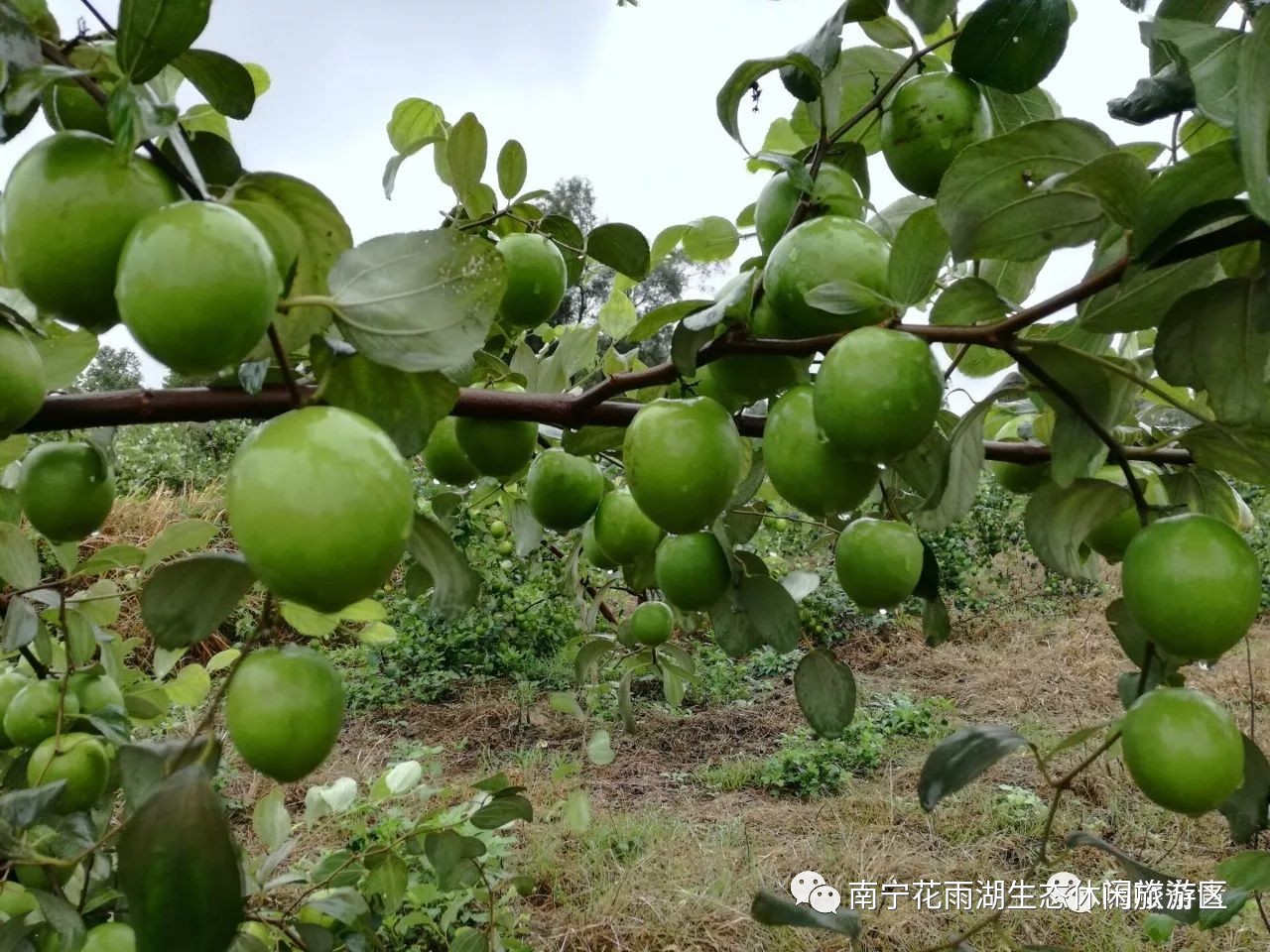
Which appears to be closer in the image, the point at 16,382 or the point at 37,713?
the point at 16,382

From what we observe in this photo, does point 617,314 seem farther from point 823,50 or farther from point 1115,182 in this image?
point 1115,182

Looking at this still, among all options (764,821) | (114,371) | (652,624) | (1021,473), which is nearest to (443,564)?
(1021,473)

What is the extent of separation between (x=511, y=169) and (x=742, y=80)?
49 centimetres

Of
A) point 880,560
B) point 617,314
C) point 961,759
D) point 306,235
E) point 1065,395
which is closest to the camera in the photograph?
point 306,235

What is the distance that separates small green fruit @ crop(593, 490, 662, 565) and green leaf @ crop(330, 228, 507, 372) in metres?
0.59

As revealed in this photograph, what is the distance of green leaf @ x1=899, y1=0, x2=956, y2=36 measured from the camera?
706 millimetres

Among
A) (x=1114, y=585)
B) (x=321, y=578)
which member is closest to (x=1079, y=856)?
(x=321, y=578)

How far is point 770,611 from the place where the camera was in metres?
1.03

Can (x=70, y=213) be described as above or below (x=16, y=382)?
above

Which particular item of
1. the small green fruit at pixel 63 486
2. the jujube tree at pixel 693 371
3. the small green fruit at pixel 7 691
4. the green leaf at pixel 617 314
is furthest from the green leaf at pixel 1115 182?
the small green fruit at pixel 7 691

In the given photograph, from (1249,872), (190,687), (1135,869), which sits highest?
(1135,869)

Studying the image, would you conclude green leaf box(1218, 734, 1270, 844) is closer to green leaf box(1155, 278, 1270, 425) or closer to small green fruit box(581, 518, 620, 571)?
green leaf box(1155, 278, 1270, 425)

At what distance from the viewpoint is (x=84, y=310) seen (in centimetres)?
47

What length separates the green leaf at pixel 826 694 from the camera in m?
1.09
